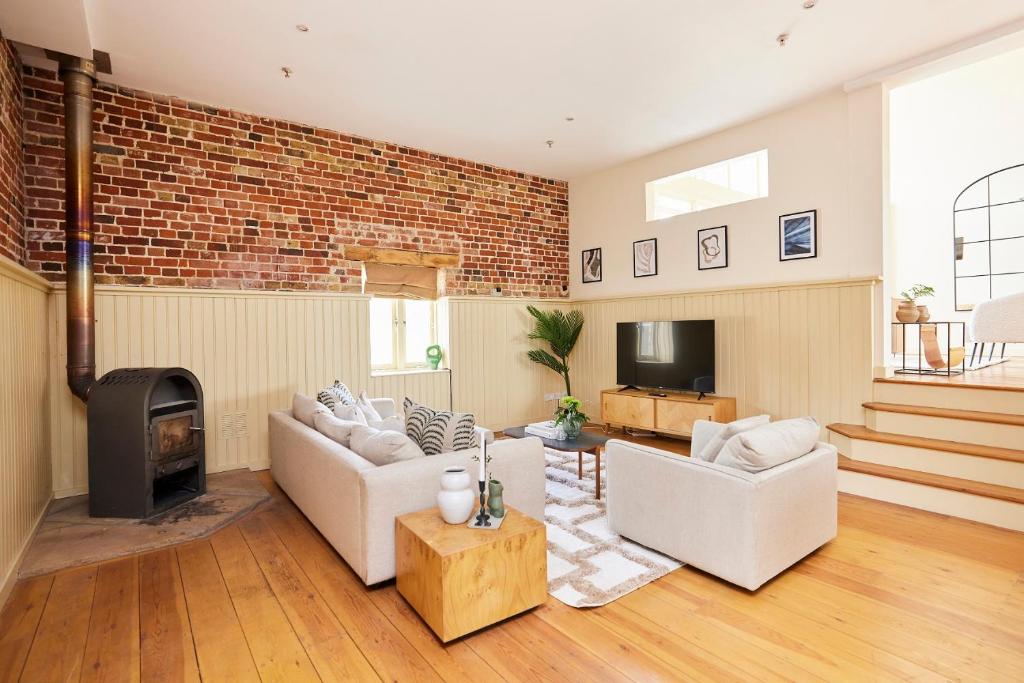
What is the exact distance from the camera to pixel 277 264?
4609 millimetres

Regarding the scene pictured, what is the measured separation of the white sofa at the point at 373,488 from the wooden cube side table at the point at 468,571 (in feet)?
0.47

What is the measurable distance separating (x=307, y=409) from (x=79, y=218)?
6.53ft

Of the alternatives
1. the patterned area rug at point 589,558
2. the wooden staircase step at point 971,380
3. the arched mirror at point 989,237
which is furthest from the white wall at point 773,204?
the arched mirror at point 989,237

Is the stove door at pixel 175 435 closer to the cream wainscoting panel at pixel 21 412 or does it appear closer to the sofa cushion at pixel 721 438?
the cream wainscoting panel at pixel 21 412

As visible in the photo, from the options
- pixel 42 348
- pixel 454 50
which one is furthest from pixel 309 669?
pixel 454 50

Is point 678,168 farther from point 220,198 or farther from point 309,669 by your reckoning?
point 309,669

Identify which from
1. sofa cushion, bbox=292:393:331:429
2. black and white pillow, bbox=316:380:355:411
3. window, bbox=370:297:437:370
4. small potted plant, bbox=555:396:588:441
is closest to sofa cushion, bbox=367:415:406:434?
sofa cushion, bbox=292:393:331:429

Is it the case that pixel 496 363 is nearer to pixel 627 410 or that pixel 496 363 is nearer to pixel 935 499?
pixel 627 410

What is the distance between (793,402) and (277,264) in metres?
4.79

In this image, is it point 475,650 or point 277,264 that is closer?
point 475,650

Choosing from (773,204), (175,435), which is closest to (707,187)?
(773,204)

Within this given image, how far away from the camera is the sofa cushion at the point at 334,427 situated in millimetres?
3006

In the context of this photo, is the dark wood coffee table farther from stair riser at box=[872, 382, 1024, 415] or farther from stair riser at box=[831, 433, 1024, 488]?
stair riser at box=[872, 382, 1024, 415]

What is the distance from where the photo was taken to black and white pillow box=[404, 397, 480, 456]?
276 cm
